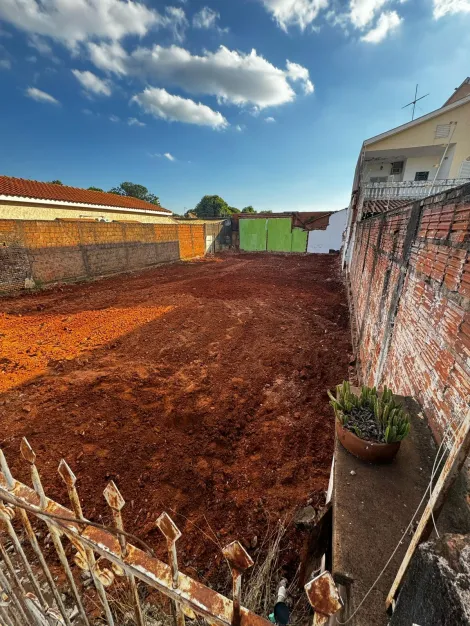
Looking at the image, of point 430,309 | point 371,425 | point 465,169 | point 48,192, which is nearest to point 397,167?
point 465,169

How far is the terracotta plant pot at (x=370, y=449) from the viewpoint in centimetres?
164

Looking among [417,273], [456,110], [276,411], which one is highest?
[456,110]

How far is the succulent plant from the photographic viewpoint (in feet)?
5.31

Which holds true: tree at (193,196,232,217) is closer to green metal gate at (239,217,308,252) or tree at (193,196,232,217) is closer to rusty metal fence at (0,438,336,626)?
green metal gate at (239,217,308,252)

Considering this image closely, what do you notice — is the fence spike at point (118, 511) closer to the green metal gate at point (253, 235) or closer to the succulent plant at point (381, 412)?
the succulent plant at point (381, 412)

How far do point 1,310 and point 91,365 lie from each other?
4.60 metres

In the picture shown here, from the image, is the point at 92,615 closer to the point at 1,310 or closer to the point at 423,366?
the point at 423,366

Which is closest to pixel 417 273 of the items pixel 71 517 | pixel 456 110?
pixel 71 517

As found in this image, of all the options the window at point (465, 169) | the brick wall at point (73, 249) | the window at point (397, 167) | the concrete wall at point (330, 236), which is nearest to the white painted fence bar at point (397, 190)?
the window at point (465, 169)

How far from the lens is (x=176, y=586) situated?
805 mm

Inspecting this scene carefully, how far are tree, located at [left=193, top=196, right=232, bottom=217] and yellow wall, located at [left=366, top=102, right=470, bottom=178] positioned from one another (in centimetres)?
2664

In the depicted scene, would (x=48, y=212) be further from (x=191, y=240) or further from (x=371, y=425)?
(x=371, y=425)

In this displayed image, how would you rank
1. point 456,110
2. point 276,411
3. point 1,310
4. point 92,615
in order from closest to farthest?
1. point 92,615
2. point 276,411
3. point 1,310
4. point 456,110

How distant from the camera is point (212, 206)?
4075cm
